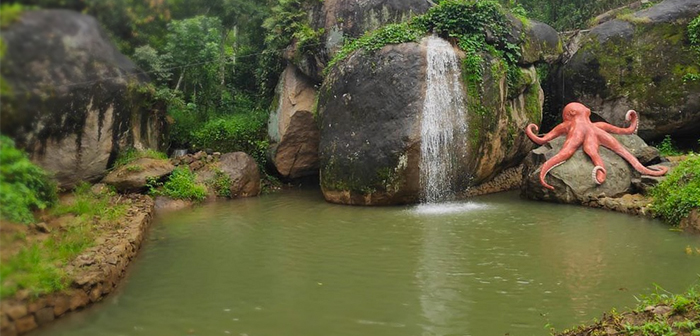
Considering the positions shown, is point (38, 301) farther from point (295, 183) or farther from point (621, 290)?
point (295, 183)

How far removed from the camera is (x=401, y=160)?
10078 mm

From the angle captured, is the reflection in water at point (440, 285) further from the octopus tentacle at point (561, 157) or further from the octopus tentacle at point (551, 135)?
the octopus tentacle at point (551, 135)

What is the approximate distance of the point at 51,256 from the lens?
3.97m

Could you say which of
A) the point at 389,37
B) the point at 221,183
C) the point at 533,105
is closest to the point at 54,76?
the point at 389,37

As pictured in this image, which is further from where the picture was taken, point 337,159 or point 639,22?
point 639,22

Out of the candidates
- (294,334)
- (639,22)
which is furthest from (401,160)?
(639,22)

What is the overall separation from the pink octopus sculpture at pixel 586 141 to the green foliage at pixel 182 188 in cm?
696

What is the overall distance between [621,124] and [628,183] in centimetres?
373

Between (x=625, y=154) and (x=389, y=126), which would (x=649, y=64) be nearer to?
(x=625, y=154)

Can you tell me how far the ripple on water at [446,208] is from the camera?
9.25 m

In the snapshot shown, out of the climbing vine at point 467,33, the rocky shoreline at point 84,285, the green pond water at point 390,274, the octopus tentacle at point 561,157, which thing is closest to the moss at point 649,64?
the climbing vine at point 467,33

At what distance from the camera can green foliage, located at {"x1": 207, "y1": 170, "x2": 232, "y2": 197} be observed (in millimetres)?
11734

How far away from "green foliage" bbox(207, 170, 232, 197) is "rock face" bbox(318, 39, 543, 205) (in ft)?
7.64

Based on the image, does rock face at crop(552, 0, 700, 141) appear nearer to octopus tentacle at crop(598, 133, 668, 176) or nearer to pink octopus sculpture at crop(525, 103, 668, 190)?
pink octopus sculpture at crop(525, 103, 668, 190)
